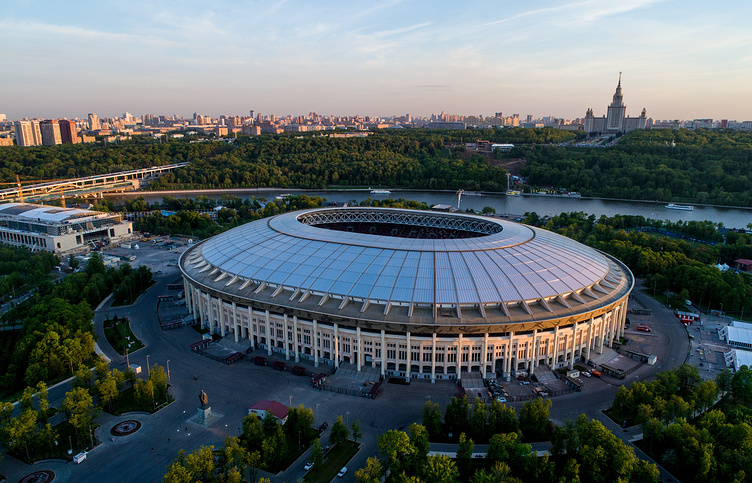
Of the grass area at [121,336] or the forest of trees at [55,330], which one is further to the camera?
the grass area at [121,336]

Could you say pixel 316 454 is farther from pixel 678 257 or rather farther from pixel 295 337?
pixel 678 257

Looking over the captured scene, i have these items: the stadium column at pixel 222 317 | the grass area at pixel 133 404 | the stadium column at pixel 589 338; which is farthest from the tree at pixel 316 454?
the stadium column at pixel 589 338

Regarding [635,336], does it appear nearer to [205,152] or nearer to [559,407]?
[559,407]

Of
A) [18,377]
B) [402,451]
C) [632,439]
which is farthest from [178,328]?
[632,439]

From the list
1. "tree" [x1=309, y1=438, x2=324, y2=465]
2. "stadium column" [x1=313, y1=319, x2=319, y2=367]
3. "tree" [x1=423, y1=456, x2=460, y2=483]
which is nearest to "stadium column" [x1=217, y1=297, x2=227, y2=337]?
"stadium column" [x1=313, y1=319, x2=319, y2=367]

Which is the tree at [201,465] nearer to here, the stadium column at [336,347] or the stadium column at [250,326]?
the stadium column at [336,347]

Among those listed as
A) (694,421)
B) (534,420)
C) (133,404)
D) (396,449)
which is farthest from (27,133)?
(694,421)

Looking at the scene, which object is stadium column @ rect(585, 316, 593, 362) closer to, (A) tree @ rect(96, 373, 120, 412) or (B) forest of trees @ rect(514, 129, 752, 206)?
(A) tree @ rect(96, 373, 120, 412)

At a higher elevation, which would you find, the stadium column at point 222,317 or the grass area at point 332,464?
the stadium column at point 222,317
